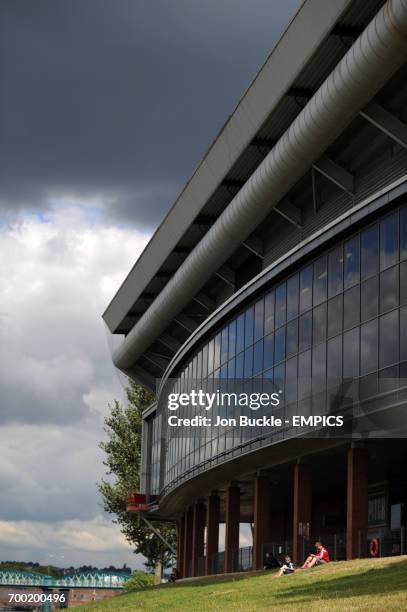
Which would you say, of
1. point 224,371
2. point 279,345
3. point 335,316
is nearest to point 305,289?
point 279,345

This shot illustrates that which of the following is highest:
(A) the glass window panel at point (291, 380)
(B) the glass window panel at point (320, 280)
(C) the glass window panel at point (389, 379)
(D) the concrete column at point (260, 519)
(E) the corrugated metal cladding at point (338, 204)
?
(E) the corrugated metal cladding at point (338, 204)

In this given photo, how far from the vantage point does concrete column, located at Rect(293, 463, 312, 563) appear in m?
40.7

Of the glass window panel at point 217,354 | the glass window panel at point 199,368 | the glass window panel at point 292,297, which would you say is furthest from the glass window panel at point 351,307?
the glass window panel at point 199,368

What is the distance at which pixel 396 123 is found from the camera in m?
35.7

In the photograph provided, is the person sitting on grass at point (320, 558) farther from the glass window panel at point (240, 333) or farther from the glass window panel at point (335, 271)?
the glass window panel at point (240, 333)

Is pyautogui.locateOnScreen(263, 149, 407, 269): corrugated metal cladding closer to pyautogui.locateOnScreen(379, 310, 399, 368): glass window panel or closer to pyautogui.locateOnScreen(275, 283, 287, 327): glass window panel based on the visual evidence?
pyautogui.locateOnScreen(275, 283, 287, 327): glass window panel

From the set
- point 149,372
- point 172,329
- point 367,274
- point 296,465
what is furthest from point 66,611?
point 149,372

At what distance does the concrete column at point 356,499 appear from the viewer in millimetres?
36281

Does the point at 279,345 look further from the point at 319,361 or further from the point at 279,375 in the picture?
the point at 319,361

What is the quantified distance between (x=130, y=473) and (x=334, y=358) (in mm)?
45181

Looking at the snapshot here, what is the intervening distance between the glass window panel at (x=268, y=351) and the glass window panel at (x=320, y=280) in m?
4.57

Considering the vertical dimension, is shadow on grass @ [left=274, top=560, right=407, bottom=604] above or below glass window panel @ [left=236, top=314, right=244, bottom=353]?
below

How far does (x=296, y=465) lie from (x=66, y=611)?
10.9 meters

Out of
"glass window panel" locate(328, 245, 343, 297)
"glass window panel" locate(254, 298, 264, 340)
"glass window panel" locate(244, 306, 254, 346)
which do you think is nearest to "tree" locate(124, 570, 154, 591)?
"glass window panel" locate(244, 306, 254, 346)
